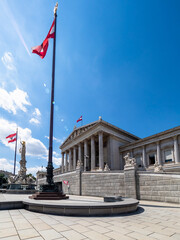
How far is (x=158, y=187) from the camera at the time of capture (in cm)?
1659

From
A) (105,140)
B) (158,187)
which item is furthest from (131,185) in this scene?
(105,140)

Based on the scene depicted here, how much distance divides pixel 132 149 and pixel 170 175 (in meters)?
27.1

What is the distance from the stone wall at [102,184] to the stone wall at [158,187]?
300cm

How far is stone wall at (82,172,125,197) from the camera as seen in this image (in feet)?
68.5

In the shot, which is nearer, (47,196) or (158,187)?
(47,196)

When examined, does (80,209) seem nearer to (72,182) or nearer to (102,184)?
(102,184)

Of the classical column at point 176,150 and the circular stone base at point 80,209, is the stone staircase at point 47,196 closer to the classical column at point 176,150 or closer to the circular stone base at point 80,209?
the circular stone base at point 80,209

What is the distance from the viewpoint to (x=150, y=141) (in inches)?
1478

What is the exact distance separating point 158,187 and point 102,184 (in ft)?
28.4

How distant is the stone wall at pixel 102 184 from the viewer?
20.9 metres

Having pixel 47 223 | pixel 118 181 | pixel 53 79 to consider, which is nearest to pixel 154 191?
pixel 118 181

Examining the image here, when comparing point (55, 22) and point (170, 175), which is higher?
point (55, 22)

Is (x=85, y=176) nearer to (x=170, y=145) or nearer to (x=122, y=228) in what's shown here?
(x=170, y=145)

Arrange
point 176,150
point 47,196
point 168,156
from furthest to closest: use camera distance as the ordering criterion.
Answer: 1. point 168,156
2. point 176,150
3. point 47,196
